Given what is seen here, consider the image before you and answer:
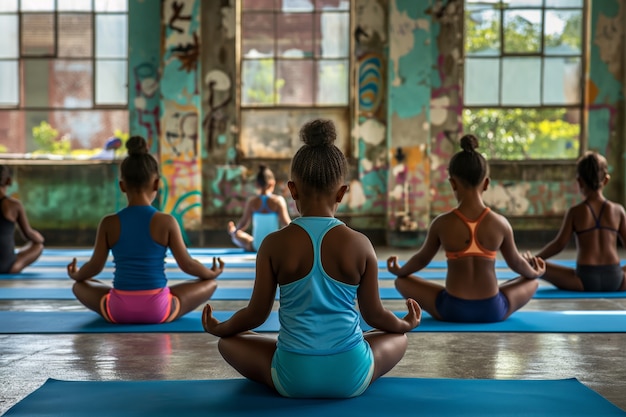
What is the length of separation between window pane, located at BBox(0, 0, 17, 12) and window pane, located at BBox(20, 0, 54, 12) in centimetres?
11

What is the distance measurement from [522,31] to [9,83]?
706 centimetres

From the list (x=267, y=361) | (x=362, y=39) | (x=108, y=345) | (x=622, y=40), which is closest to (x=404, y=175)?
(x=362, y=39)

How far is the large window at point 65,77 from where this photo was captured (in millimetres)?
11656

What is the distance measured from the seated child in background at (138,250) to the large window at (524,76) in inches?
288

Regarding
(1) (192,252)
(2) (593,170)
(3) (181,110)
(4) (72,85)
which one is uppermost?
(4) (72,85)

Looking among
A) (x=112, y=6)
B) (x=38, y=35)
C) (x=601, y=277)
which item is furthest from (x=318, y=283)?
(x=38, y=35)

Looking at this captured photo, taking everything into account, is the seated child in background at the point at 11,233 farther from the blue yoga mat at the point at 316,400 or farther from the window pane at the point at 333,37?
the window pane at the point at 333,37

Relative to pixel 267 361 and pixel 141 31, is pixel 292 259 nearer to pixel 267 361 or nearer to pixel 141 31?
pixel 267 361

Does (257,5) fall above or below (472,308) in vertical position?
above

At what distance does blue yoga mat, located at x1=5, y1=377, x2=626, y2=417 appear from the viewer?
2984 millimetres

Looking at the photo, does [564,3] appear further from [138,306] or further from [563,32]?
[138,306]

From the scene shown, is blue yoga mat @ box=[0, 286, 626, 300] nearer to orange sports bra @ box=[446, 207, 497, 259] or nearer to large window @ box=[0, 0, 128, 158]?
orange sports bra @ box=[446, 207, 497, 259]

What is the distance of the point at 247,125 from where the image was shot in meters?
11.6

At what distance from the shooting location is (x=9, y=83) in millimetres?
11727
